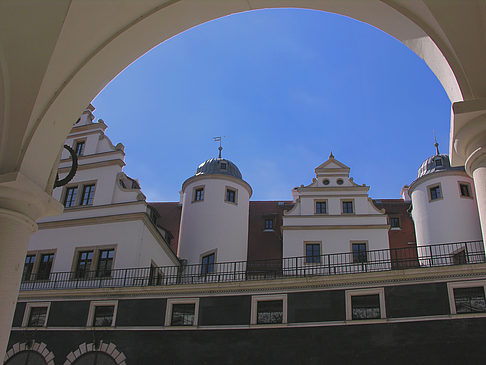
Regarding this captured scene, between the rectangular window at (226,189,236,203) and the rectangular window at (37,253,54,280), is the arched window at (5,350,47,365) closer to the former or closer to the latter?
the rectangular window at (37,253,54,280)

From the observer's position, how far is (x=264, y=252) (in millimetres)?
28109

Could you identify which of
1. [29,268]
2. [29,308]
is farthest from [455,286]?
[29,268]

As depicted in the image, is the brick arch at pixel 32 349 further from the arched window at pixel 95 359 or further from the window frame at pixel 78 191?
the window frame at pixel 78 191

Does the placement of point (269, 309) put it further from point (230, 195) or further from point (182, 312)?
point (230, 195)

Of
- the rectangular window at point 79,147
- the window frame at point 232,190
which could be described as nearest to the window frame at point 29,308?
the rectangular window at point 79,147

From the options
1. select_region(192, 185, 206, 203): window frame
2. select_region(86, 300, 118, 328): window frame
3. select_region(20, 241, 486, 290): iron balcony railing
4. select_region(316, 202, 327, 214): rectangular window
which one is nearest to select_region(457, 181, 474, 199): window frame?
select_region(20, 241, 486, 290): iron balcony railing

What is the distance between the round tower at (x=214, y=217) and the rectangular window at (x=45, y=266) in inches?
238

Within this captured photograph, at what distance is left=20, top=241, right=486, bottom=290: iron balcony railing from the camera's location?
21453 mm

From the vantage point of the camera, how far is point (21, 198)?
599cm

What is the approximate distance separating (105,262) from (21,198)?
1684 centimetres

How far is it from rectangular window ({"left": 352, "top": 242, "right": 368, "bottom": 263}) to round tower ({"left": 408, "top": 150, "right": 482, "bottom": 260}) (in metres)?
2.79

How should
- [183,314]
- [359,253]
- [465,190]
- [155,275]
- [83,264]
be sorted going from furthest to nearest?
[465,190] < [359,253] < [155,275] < [83,264] < [183,314]

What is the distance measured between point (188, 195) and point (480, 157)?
22818 mm

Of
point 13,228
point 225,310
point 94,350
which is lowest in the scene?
point 13,228
